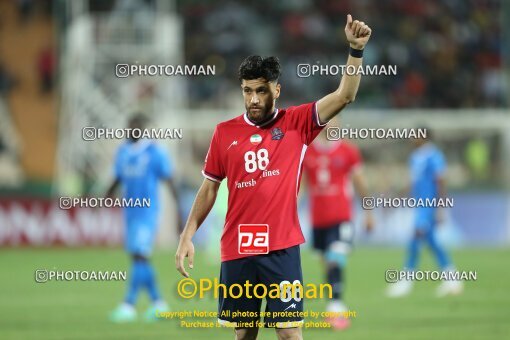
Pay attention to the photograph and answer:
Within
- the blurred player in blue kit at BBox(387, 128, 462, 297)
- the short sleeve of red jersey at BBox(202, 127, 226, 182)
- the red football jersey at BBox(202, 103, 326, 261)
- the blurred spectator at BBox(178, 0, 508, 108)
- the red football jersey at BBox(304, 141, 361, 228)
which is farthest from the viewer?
the blurred spectator at BBox(178, 0, 508, 108)

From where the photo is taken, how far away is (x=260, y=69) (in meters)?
7.20

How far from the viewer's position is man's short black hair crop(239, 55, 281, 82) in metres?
7.20

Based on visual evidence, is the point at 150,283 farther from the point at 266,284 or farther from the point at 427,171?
the point at 266,284

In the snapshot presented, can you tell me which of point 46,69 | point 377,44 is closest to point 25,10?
point 46,69

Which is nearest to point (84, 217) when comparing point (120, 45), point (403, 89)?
point (120, 45)

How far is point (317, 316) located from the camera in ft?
41.7

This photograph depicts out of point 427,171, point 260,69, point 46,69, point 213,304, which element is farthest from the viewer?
point 46,69

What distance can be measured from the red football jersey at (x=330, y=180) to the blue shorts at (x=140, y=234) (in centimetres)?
208

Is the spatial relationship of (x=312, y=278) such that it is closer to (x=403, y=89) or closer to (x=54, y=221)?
(x=54, y=221)

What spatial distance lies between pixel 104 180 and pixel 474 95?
461 inches

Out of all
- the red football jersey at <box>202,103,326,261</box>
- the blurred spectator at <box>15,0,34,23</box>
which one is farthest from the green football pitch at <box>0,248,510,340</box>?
the blurred spectator at <box>15,0,34,23</box>

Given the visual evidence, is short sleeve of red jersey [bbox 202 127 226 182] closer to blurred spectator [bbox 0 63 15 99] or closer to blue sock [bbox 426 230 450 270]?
blue sock [bbox 426 230 450 270]

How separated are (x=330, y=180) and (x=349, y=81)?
661cm

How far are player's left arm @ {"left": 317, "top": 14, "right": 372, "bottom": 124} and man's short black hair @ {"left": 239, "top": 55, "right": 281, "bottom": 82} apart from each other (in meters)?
0.40
